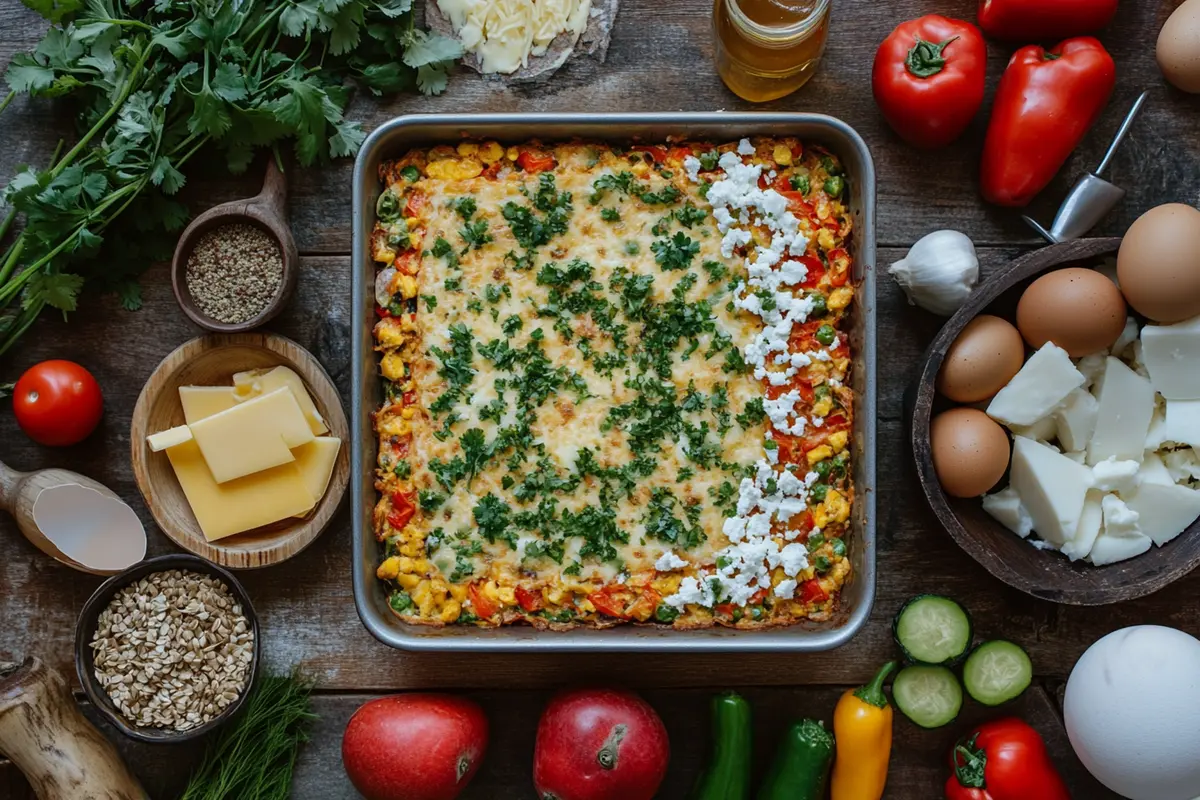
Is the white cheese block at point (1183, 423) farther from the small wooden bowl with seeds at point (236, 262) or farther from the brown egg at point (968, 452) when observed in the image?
the small wooden bowl with seeds at point (236, 262)

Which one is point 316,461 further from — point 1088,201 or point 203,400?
point 1088,201

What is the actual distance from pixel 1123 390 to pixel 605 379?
5.06 feet

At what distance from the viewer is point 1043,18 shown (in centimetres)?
297

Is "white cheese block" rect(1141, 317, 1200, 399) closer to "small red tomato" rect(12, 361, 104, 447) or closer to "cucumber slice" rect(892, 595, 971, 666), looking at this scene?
"cucumber slice" rect(892, 595, 971, 666)

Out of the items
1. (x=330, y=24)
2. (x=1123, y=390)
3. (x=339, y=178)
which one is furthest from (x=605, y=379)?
(x=1123, y=390)

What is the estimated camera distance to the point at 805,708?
3.11 metres

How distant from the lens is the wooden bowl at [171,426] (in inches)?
116

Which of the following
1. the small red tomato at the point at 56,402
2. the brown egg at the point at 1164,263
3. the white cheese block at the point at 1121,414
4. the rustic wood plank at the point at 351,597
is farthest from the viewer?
the rustic wood plank at the point at 351,597

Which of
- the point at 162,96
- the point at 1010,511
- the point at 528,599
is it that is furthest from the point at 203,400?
the point at 1010,511

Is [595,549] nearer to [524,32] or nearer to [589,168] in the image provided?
[589,168]

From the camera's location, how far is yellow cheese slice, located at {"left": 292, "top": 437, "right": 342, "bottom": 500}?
2977 millimetres

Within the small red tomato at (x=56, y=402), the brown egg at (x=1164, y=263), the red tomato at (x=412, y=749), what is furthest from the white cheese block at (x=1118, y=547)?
the small red tomato at (x=56, y=402)

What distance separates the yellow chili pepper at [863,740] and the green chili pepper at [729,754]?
0.30 m

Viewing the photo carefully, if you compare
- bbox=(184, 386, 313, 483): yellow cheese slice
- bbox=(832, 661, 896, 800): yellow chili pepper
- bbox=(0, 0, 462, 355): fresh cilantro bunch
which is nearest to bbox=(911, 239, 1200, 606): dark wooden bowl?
bbox=(832, 661, 896, 800): yellow chili pepper
